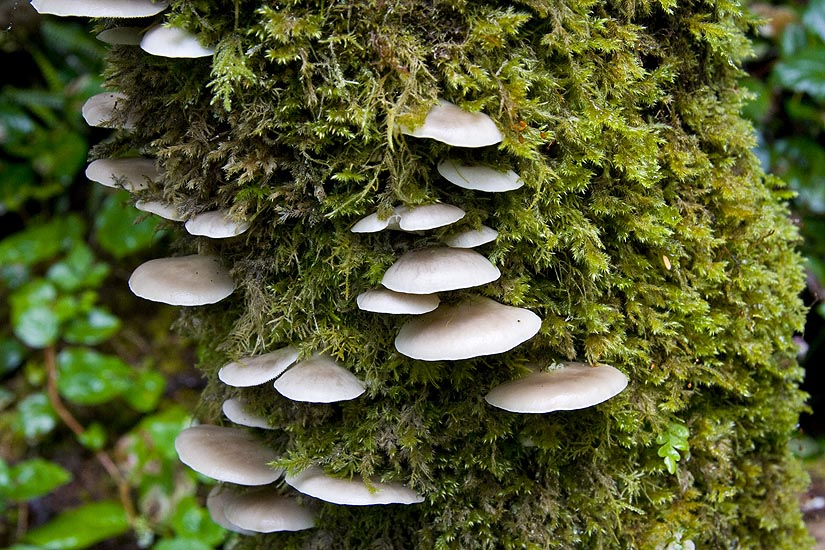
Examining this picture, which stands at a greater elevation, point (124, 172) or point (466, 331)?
point (124, 172)

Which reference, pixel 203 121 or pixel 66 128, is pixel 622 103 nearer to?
pixel 203 121

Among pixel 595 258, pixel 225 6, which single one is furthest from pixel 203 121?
pixel 595 258

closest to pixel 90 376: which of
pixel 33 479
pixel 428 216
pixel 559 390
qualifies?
pixel 33 479

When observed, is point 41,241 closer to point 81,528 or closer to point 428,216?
point 81,528

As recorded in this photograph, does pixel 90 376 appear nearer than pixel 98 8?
No

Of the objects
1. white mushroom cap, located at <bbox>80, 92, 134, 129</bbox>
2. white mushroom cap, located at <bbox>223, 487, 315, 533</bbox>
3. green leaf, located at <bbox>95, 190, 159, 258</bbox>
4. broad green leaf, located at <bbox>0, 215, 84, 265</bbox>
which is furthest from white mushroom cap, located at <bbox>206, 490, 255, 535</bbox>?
broad green leaf, located at <bbox>0, 215, 84, 265</bbox>

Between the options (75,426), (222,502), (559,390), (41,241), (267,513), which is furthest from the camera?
(41,241)

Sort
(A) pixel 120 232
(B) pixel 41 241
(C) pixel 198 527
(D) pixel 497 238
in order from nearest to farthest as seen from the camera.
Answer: (D) pixel 497 238
(C) pixel 198 527
(A) pixel 120 232
(B) pixel 41 241
